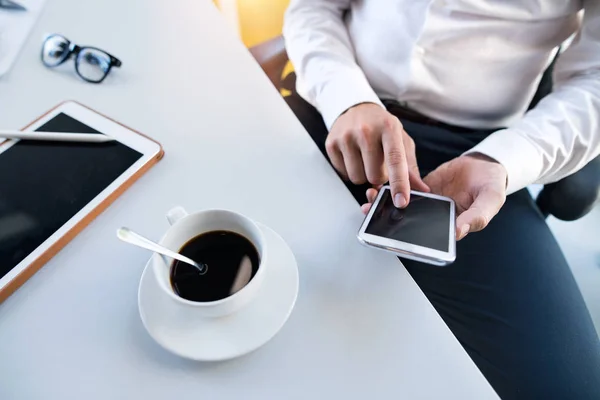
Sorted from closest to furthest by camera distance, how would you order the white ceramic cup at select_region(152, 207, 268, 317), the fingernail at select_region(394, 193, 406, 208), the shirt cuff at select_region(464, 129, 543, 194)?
the white ceramic cup at select_region(152, 207, 268, 317)
the fingernail at select_region(394, 193, 406, 208)
the shirt cuff at select_region(464, 129, 543, 194)

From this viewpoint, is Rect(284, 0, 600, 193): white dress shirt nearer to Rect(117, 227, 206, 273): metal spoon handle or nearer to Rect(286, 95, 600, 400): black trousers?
Rect(286, 95, 600, 400): black trousers

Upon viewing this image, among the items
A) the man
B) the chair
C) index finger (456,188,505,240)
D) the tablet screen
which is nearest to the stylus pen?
the tablet screen

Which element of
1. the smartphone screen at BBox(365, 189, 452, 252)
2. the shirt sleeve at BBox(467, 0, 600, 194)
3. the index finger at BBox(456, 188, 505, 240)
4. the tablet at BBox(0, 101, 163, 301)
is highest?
the tablet at BBox(0, 101, 163, 301)

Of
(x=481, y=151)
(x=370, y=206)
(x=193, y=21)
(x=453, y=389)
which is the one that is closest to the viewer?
(x=453, y=389)

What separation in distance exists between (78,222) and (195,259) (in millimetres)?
153

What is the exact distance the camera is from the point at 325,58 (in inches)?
25.0

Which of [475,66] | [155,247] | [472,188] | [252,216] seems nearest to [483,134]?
[475,66]

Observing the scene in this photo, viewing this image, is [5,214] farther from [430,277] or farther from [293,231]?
[430,277]

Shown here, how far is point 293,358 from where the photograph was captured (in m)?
0.34

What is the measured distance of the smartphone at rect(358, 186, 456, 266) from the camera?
38 centimetres

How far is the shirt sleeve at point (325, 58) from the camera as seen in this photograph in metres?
0.59

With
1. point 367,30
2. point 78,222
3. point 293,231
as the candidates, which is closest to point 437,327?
point 293,231

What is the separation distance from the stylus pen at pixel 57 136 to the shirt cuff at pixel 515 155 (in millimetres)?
502

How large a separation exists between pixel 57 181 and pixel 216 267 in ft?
0.76
